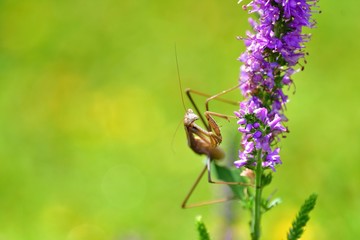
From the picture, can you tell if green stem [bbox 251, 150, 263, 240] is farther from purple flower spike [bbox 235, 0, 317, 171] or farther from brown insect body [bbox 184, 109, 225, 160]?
brown insect body [bbox 184, 109, 225, 160]

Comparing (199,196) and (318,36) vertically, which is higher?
(318,36)

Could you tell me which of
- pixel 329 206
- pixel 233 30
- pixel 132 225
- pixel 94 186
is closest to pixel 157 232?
pixel 132 225

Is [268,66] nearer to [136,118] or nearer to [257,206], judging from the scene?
[257,206]

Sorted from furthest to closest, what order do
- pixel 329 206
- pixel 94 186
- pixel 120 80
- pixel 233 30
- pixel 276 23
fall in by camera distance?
1. pixel 233 30
2. pixel 120 80
3. pixel 94 186
4. pixel 329 206
5. pixel 276 23

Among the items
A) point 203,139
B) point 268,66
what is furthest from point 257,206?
point 203,139

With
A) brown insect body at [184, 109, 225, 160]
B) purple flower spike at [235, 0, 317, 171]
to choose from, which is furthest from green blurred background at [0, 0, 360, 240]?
purple flower spike at [235, 0, 317, 171]

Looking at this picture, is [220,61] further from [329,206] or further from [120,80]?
[329,206]
